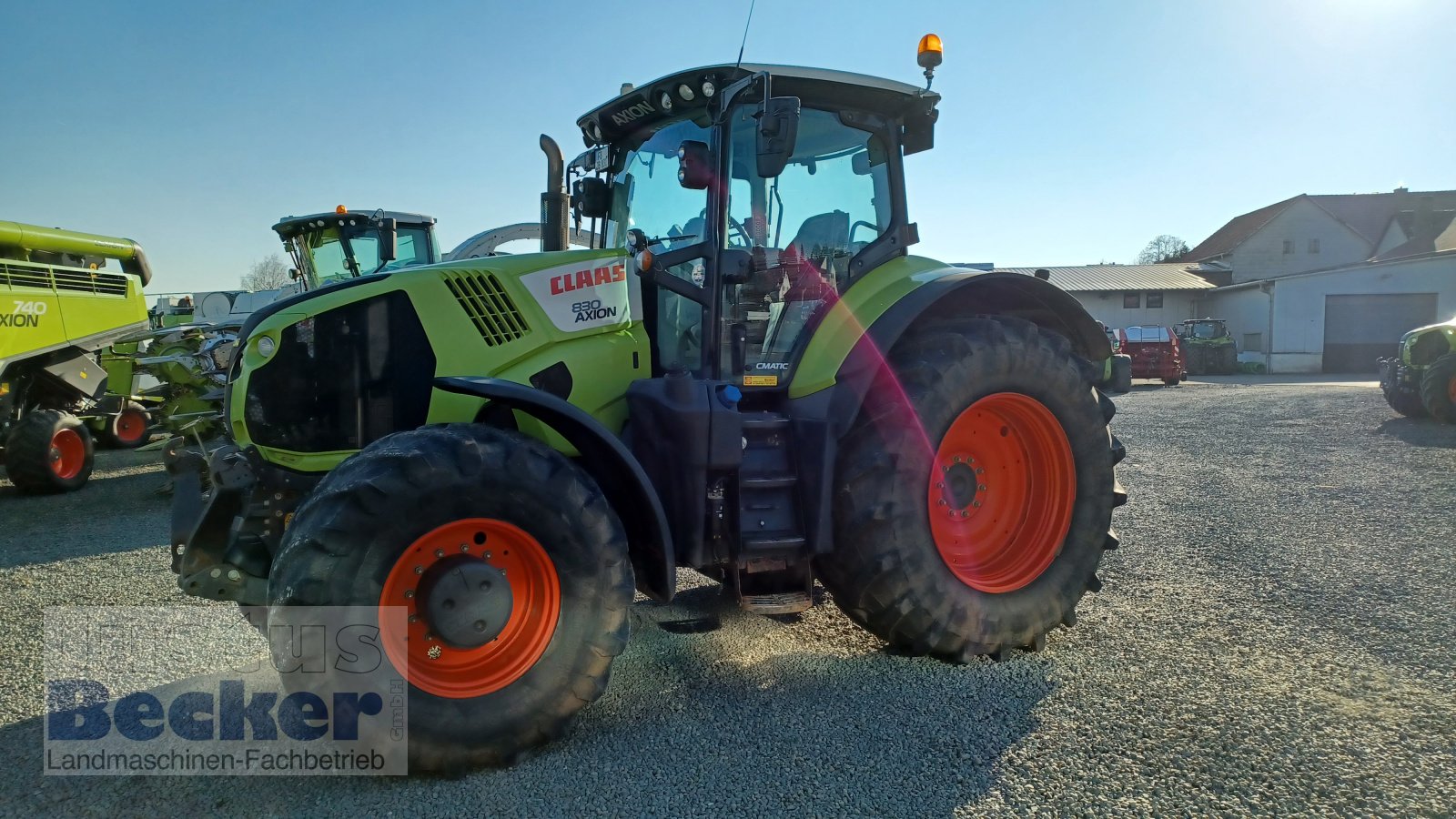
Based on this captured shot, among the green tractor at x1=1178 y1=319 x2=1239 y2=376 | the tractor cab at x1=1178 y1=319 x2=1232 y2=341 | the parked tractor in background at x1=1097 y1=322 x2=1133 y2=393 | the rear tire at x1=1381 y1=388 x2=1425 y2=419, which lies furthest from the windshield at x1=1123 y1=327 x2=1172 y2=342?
the parked tractor in background at x1=1097 y1=322 x2=1133 y2=393

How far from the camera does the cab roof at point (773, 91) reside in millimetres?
3846

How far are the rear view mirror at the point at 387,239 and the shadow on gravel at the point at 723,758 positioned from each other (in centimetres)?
750

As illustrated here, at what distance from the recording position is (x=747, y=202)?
13.0 ft

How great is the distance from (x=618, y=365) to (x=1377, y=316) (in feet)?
110

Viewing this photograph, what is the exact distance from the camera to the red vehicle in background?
22.8 metres

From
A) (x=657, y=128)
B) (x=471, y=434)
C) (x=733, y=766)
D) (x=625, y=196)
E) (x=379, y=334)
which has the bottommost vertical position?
(x=733, y=766)

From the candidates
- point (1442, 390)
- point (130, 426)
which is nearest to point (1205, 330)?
point (1442, 390)

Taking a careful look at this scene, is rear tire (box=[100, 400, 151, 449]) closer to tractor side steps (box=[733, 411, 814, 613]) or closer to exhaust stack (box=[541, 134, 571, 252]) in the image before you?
exhaust stack (box=[541, 134, 571, 252])

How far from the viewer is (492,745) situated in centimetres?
287

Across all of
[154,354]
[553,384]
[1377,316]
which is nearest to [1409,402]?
[553,384]

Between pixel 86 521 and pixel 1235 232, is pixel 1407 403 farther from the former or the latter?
pixel 1235 232

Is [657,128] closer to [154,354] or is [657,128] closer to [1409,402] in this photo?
[154,354]

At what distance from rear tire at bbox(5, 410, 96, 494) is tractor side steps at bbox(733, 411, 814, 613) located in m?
8.29

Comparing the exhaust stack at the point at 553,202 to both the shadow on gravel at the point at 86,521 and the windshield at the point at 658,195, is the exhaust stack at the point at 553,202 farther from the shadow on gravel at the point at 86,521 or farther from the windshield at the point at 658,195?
the shadow on gravel at the point at 86,521
